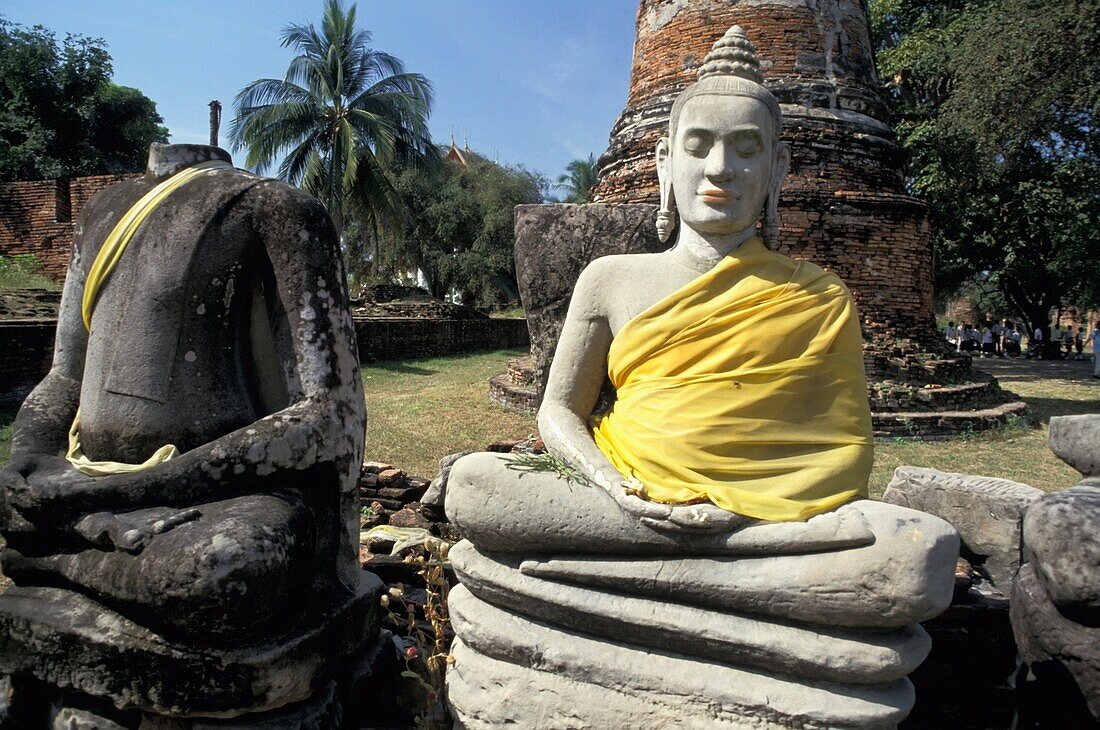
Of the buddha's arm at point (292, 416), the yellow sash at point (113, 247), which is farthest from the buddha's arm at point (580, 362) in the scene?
the yellow sash at point (113, 247)

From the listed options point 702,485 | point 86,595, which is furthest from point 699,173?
point 86,595

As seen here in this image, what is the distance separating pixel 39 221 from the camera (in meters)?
14.5

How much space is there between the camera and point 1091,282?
21.9 m

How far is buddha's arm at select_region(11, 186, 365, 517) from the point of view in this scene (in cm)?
193

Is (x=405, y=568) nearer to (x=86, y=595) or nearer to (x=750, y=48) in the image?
(x=86, y=595)

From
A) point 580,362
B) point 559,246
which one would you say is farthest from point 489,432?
point 580,362

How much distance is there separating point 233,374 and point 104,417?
14.7 inches

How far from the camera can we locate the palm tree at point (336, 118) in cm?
1859

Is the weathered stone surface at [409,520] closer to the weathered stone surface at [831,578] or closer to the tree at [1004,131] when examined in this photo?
the weathered stone surface at [831,578]

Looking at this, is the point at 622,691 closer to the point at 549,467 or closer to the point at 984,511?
the point at 549,467

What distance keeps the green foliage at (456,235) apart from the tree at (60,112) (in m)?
8.98

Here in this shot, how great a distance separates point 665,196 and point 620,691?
1515mm

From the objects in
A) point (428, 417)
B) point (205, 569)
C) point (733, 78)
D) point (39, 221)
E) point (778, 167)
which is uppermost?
point (39, 221)

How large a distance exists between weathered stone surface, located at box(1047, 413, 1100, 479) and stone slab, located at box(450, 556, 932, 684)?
1.18 meters
